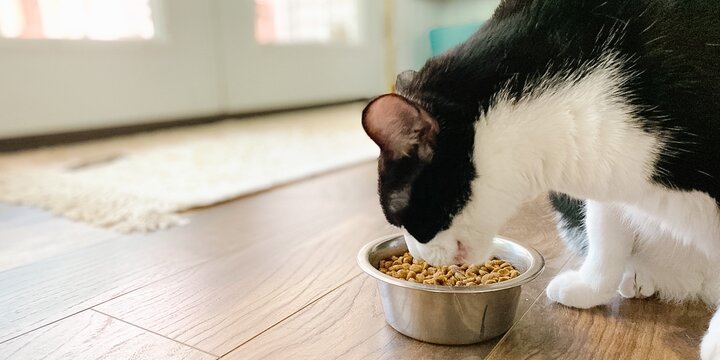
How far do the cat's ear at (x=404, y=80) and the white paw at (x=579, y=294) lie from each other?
0.42 metres

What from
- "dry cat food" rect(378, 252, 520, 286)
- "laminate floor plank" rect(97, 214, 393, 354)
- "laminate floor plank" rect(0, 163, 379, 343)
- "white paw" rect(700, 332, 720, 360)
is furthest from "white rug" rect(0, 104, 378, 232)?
"white paw" rect(700, 332, 720, 360)

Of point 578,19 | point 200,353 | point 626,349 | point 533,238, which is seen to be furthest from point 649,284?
point 200,353

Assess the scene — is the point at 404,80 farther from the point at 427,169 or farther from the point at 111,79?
the point at 111,79

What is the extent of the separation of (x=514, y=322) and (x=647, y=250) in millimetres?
257

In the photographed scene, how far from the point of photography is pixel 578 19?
73 centimetres

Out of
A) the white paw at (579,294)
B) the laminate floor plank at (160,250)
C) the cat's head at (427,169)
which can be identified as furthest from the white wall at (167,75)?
the white paw at (579,294)

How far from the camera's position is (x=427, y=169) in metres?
0.69

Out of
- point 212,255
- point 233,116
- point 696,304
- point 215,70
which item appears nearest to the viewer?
point 696,304

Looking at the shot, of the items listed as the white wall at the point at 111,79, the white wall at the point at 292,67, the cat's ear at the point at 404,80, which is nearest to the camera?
the cat's ear at the point at 404,80

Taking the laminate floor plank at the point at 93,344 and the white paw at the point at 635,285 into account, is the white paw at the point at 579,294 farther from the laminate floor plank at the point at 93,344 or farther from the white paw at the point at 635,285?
the laminate floor plank at the point at 93,344

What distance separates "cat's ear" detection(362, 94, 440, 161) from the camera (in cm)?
63

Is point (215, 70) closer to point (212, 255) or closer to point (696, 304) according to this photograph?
point (212, 255)

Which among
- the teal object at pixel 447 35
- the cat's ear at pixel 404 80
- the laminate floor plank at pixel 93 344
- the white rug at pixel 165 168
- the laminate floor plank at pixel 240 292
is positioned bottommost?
the white rug at pixel 165 168

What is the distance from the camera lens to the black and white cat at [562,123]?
2.24 ft
